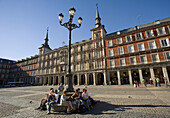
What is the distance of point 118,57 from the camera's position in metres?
25.2

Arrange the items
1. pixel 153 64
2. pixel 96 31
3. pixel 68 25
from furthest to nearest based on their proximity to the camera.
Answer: pixel 96 31
pixel 153 64
pixel 68 25

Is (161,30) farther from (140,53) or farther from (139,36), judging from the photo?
(140,53)

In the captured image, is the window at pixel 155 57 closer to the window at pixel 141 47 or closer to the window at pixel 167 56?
the window at pixel 167 56

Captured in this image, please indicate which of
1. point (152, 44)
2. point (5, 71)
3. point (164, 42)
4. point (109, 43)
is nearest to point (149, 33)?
point (152, 44)

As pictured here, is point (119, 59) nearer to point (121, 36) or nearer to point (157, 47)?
point (121, 36)

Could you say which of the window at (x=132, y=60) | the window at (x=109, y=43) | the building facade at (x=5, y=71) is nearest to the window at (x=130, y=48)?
the window at (x=132, y=60)

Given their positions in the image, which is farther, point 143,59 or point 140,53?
point 140,53

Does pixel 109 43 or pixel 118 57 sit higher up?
pixel 109 43

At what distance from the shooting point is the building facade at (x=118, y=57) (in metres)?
21.3

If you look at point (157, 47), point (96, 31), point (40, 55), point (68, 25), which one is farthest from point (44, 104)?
point (40, 55)

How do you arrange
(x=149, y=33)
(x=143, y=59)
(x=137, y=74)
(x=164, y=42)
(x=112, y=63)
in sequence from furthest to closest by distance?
(x=112, y=63)
(x=137, y=74)
(x=149, y=33)
(x=143, y=59)
(x=164, y=42)

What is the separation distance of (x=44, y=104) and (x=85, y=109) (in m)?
2.45

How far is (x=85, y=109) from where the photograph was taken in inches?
191

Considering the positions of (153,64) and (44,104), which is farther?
(153,64)
